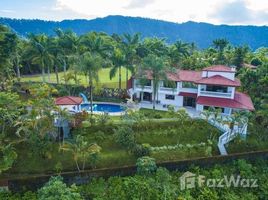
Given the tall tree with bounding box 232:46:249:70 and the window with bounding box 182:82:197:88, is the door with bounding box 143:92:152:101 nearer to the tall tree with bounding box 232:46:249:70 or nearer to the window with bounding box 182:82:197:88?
the window with bounding box 182:82:197:88

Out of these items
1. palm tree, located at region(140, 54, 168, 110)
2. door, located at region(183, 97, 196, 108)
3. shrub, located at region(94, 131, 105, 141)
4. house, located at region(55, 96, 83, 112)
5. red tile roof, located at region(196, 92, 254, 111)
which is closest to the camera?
shrub, located at region(94, 131, 105, 141)

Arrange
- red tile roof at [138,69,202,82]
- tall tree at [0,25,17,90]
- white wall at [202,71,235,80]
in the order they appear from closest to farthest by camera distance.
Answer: tall tree at [0,25,17,90] < white wall at [202,71,235,80] < red tile roof at [138,69,202,82]

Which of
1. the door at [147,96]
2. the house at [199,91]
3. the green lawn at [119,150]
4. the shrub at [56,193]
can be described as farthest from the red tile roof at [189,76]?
the shrub at [56,193]

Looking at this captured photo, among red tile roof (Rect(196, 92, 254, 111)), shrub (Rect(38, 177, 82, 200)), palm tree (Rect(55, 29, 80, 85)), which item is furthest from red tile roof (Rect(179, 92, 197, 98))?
shrub (Rect(38, 177, 82, 200))

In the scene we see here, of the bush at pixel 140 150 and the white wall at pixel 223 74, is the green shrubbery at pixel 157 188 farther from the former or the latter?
the white wall at pixel 223 74

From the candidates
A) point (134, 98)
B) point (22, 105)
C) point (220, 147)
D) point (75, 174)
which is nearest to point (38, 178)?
point (75, 174)
